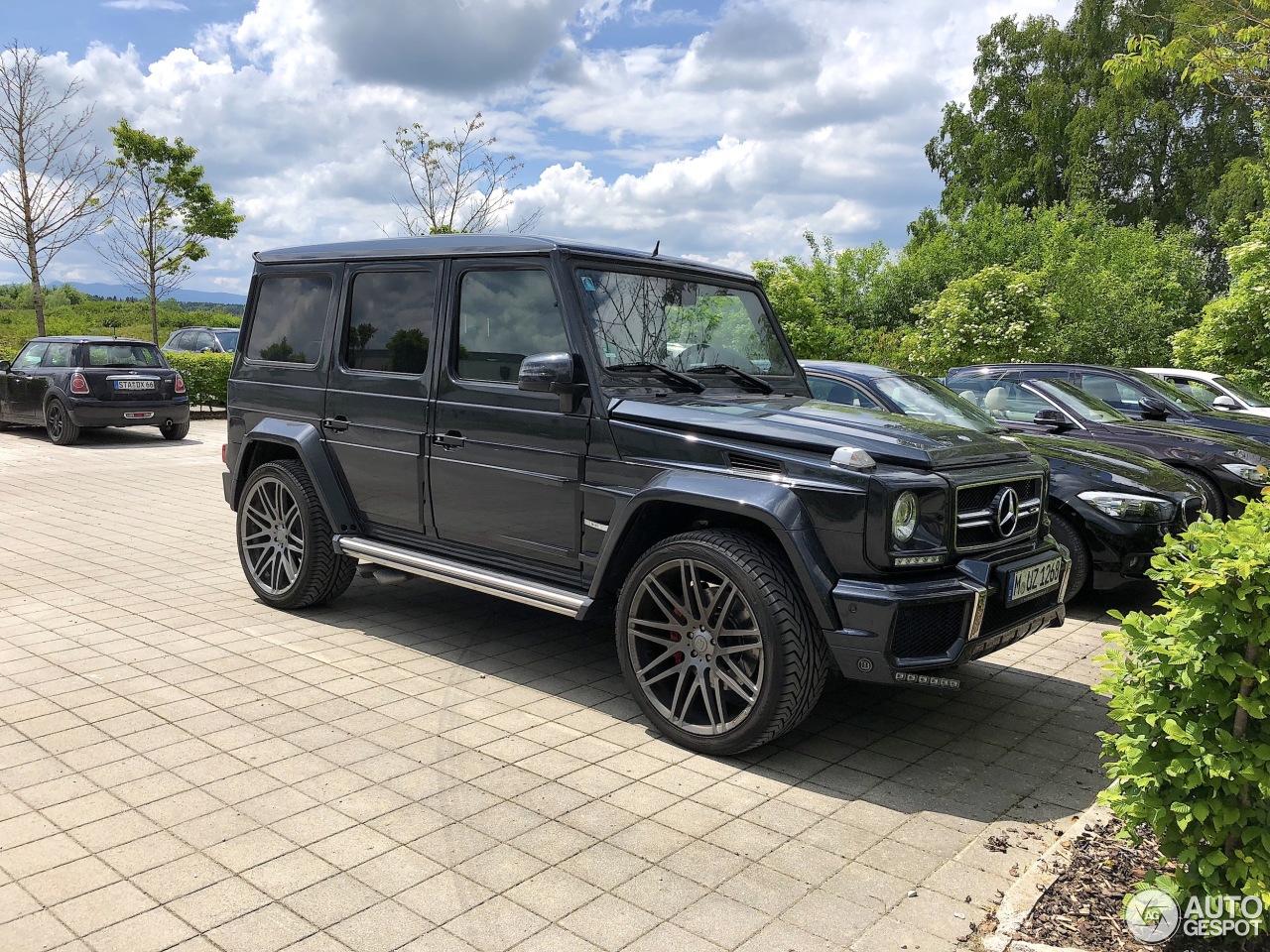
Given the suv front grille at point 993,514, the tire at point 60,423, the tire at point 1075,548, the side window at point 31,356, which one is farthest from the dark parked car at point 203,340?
the suv front grille at point 993,514

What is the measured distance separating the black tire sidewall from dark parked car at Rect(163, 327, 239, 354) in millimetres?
19257

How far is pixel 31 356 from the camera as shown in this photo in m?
16.3

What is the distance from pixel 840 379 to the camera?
762cm

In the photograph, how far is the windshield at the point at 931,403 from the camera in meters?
7.23

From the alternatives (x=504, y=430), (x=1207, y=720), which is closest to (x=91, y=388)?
(x=504, y=430)

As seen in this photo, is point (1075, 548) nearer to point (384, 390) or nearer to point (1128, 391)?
point (1128, 391)

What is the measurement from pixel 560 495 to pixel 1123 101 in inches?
1514

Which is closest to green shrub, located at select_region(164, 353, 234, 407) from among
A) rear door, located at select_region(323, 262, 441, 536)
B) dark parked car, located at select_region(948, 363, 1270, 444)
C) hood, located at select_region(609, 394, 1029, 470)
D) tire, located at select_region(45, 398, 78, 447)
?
tire, located at select_region(45, 398, 78, 447)

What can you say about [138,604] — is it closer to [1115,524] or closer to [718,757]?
[718,757]

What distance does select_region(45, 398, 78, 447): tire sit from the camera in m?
15.2

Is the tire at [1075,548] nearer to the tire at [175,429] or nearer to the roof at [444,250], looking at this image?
the roof at [444,250]

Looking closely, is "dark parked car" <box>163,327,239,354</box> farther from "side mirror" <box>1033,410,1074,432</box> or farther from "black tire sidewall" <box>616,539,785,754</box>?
"black tire sidewall" <box>616,539,785,754</box>

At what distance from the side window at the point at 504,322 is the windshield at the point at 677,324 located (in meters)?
0.22

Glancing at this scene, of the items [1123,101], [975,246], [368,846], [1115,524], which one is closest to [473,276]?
[368,846]
